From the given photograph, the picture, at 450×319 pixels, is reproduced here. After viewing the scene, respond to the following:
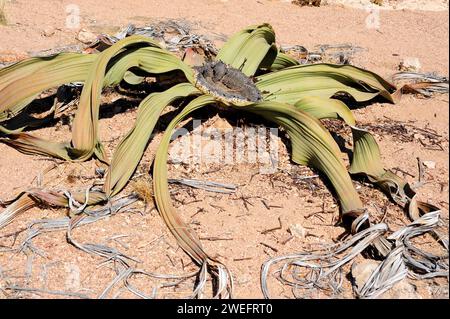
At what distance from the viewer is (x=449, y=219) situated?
2.08 m

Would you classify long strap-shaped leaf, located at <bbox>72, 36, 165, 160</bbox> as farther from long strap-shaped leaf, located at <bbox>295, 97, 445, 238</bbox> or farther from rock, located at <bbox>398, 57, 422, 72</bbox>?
rock, located at <bbox>398, 57, 422, 72</bbox>

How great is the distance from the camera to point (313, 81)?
2654 mm

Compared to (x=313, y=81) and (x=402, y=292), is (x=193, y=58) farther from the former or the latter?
(x=402, y=292)

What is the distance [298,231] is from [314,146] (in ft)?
1.30

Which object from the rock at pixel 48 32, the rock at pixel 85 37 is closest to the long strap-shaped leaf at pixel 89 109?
the rock at pixel 85 37

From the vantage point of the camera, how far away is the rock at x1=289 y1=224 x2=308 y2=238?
2.02 m

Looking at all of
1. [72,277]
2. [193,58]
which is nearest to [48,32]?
[193,58]

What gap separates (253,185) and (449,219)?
734 millimetres

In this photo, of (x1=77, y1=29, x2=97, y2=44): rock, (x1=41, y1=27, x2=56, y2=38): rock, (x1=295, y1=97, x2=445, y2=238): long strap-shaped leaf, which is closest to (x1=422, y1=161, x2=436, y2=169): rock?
(x1=295, y1=97, x2=445, y2=238): long strap-shaped leaf

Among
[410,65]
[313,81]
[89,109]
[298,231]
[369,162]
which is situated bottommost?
[298,231]

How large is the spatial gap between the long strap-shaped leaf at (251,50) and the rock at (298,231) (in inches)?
36.3

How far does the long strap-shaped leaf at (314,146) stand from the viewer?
7.00 feet

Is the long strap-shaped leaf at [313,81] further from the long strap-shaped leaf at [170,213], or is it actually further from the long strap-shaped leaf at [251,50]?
the long strap-shaped leaf at [170,213]

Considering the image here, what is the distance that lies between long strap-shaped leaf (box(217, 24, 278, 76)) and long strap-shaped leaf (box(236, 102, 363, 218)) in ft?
1.32
